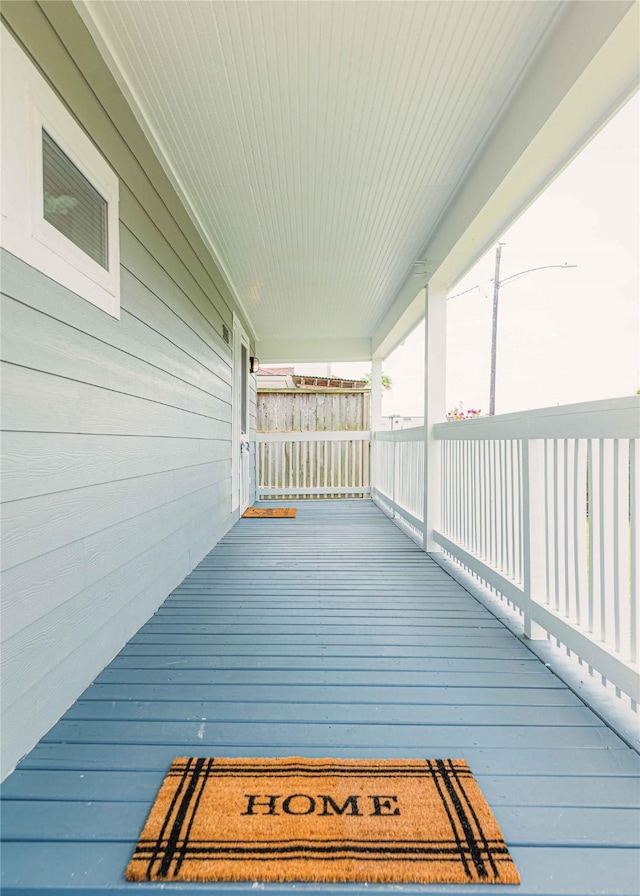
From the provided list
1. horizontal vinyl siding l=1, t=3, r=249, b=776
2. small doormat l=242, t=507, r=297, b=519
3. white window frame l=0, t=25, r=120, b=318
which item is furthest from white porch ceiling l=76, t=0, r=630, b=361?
small doormat l=242, t=507, r=297, b=519

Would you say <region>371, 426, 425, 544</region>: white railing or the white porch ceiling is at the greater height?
the white porch ceiling

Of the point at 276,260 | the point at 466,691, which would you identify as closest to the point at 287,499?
the point at 276,260

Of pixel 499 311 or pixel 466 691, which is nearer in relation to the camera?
pixel 466 691

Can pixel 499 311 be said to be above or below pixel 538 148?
above

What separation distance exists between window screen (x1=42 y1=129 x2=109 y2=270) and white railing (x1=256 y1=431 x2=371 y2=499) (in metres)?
5.62

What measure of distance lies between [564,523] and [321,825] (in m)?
1.40

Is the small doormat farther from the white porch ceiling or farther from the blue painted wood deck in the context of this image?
the white porch ceiling

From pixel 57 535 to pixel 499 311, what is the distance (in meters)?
9.40

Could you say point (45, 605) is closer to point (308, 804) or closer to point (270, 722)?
point (270, 722)

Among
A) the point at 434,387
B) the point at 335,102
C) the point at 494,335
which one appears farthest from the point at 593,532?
the point at 494,335

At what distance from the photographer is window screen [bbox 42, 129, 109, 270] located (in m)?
1.44

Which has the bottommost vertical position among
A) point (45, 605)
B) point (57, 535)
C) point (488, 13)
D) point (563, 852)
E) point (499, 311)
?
point (563, 852)

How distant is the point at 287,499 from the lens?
7.48 m

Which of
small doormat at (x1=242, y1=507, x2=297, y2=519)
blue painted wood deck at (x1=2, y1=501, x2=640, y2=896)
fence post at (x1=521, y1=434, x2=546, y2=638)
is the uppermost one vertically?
fence post at (x1=521, y1=434, x2=546, y2=638)
